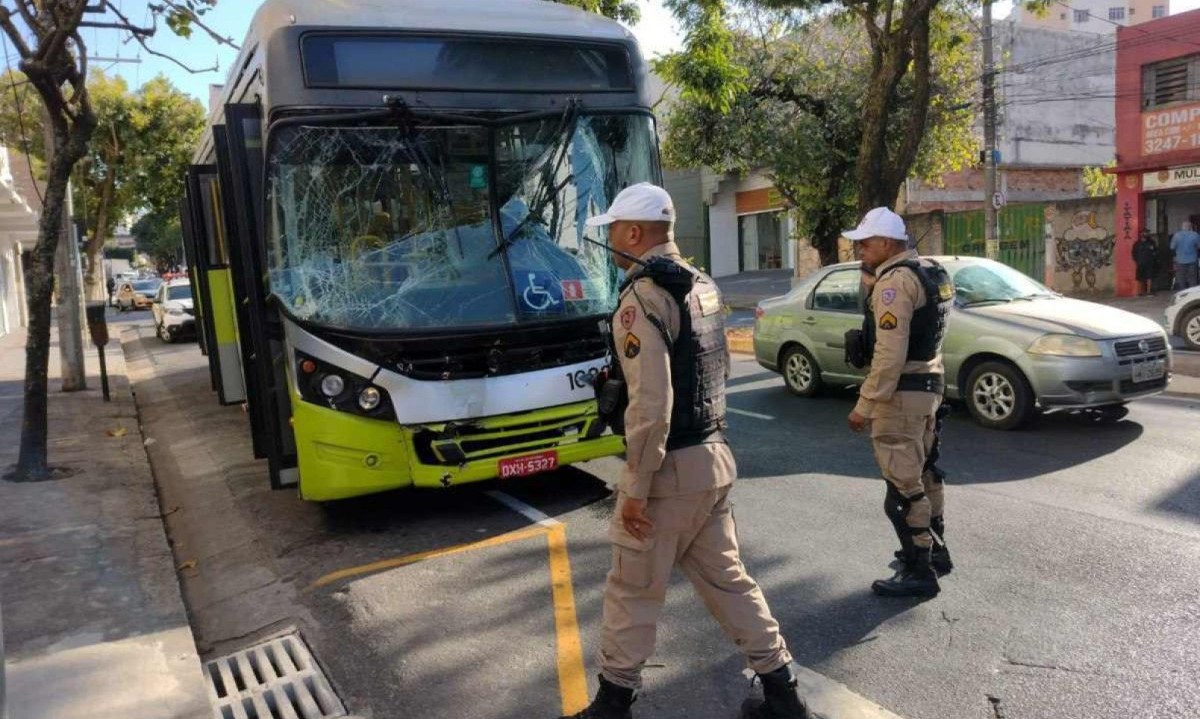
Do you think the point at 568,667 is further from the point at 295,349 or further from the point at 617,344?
the point at 295,349

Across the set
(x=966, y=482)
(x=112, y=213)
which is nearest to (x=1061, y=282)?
(x=966, y=482)

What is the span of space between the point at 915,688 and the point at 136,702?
309cm

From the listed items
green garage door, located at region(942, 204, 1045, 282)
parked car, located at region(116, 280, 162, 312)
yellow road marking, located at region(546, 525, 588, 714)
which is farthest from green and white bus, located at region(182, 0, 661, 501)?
parked car, located at region(116, 280, 162, 312)

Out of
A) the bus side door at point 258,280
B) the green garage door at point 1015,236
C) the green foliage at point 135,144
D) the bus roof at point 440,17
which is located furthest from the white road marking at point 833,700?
the green foliage at point 135,144

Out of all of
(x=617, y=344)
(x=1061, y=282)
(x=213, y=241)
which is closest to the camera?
(x=617, y=344)

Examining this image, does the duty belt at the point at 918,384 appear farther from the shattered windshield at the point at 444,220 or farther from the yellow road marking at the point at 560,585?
the shattered windshield at the point at 444,220

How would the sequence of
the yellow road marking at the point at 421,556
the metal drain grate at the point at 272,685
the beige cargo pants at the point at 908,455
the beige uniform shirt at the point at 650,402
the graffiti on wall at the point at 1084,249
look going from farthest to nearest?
the graffiti on wall at the point at 1084,249, the yellow road marking at the point at 421,556, the beige cargo pants at the point at 908,455, the metal drain grate at the point at 272,685, the beige uniform shirt at the point at 650,402

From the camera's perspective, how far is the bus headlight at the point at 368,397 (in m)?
5.31

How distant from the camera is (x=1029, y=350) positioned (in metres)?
7.62

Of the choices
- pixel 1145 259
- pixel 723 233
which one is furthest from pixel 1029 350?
pixel 723 233

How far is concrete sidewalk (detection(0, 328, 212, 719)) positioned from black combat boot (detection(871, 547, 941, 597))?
9.96ft

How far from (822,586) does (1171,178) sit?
18194 mm

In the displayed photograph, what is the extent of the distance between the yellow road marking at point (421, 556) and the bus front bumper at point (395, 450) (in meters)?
0.39

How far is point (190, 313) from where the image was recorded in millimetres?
21000
